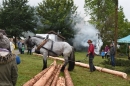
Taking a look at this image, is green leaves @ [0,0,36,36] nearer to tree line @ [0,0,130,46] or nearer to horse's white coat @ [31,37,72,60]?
tree line @ [0,0,130,46]

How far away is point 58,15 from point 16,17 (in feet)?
31.4

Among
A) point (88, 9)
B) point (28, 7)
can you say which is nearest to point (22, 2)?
point (28, 7)

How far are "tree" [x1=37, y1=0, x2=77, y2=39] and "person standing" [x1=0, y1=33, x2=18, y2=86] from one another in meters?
40.0

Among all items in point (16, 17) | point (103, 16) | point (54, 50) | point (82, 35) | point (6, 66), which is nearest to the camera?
point (6, 66)

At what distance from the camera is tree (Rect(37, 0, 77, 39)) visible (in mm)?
45281

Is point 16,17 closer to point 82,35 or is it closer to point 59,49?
point 82,35

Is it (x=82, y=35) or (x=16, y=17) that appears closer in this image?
(x=16, y=17)

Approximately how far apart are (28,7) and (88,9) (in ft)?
52.0

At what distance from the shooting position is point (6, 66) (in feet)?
15.3

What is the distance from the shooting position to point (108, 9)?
167ft

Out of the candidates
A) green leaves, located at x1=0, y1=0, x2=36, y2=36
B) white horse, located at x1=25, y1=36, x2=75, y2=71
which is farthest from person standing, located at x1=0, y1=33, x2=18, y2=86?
green leaves, located at x1=0, y1=0, x2=36, y2=36

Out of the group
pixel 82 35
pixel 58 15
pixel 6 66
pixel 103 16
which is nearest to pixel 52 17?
pixel 58 15

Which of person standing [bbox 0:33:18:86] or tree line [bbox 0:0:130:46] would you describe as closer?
person standing [bbox 0:33:18:86]

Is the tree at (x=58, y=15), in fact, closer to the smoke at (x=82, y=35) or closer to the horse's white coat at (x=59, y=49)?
the smoke at (x=82, y=35)
